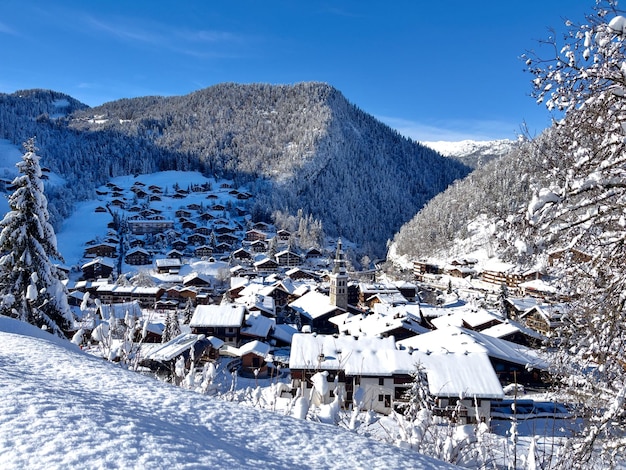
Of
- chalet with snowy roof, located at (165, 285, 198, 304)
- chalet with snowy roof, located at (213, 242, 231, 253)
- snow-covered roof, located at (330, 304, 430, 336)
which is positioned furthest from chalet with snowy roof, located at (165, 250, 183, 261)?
snow-covered roof, located at (330, 304, 430, 336)

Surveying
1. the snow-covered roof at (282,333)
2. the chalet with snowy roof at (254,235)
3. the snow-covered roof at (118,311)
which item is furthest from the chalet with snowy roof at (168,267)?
the snow-covered roof at (282,333)

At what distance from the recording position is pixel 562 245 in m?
4.35

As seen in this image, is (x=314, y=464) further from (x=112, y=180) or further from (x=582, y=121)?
(x=112, y=180)

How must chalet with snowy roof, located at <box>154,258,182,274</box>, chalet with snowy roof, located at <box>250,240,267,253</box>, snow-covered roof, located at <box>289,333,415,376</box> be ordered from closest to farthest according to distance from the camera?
1. snow-covered roof, located at <box>289,333,415,376</box>
2. chalet with snowy roof, located at <box>154,258,182,274</box>
3. chalet with snowy roof, located at <box>250,240,267,253</box>

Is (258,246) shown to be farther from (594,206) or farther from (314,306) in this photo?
(594,206)

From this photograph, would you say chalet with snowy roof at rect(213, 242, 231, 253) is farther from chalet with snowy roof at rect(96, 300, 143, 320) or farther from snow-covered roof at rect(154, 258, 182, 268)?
chalet with snowy roof at rect(96, 300, 143, 320)

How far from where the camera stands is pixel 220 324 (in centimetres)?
2894

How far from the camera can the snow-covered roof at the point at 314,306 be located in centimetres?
3862

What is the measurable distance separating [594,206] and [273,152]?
148 m

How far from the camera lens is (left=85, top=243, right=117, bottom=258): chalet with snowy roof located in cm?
7231

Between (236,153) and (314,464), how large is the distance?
151 m

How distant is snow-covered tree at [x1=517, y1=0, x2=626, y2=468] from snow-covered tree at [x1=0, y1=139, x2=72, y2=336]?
45.1ft

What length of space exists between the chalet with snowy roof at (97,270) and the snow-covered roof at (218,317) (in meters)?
39.9

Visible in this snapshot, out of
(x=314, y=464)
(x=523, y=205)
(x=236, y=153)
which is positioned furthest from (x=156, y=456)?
(x=236, y=153)
